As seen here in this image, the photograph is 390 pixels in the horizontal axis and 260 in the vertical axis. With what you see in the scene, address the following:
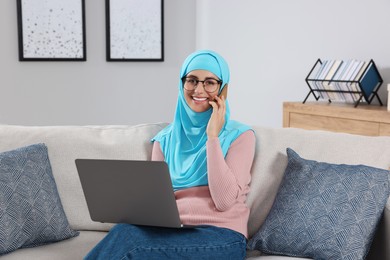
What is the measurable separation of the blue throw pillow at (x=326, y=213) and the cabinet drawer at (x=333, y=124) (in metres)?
1.22

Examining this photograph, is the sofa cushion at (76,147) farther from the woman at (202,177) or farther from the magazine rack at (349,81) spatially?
the magazine rack at (349,81)

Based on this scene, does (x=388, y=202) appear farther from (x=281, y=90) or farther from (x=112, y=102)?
(x=112, y=102)

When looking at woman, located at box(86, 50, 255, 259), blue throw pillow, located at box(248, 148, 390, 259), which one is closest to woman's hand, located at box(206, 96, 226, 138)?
woman, located at box(86, 50, 255, 259)

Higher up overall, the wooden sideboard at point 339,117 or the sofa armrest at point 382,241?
the wooden sideboard at point 339,117

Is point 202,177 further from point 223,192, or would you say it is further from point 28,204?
point 28,204

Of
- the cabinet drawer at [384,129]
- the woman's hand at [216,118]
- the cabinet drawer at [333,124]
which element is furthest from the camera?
the cabinet drawer at [333,124]

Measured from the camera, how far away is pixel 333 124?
145 inches

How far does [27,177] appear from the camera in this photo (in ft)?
7.74

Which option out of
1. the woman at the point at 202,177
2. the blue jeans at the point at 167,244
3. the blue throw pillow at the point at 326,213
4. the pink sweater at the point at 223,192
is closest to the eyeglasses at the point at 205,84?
the woman at the point at 202,177

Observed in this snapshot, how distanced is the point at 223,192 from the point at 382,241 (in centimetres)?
56

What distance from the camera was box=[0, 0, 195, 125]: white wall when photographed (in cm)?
529

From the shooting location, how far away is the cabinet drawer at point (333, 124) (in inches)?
135

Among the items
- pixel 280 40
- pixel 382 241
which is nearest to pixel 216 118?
pixel 382 241

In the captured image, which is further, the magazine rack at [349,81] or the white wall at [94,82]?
the white wall at [94,82]
